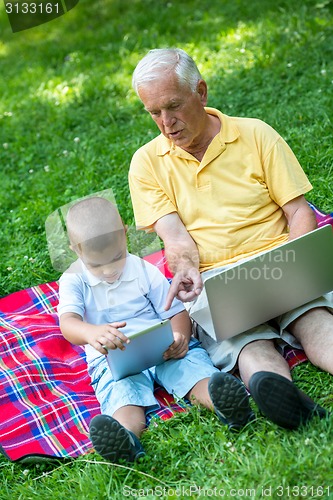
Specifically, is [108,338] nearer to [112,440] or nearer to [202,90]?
[112,440]

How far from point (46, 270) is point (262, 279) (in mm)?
Result: 2027

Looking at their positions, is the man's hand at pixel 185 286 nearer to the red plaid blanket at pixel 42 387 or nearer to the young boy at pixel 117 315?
the young boy at pixel 117 315

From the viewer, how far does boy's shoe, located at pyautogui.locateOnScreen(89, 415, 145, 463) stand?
289 cm

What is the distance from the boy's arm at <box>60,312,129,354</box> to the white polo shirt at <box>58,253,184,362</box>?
7 cm

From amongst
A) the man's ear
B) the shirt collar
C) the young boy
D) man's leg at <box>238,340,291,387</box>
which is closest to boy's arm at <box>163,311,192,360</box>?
the young boy

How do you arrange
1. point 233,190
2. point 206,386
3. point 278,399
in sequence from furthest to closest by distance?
point 233,190 < point 206,386 < point 278,399

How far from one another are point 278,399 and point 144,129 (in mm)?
3777

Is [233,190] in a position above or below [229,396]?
above

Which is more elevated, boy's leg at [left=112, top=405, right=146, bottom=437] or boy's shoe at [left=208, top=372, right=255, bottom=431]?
boy's shoe at [left=208, top=372, right=255, bottom=431]

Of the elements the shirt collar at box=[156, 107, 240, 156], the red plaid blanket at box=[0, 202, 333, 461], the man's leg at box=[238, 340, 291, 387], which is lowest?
the red plaid blanket at box=[0, 202, 333, 461]

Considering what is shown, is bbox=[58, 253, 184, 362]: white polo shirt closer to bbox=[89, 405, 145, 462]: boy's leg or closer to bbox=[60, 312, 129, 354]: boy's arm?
bbox=[60, 312, 129, 354]: boy's arm

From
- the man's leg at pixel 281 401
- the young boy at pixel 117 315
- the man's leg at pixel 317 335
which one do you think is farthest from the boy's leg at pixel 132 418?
the man's leg at pixel 317 335

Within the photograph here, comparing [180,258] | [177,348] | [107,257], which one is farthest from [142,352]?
[180,258]

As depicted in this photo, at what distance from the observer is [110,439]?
289cm
